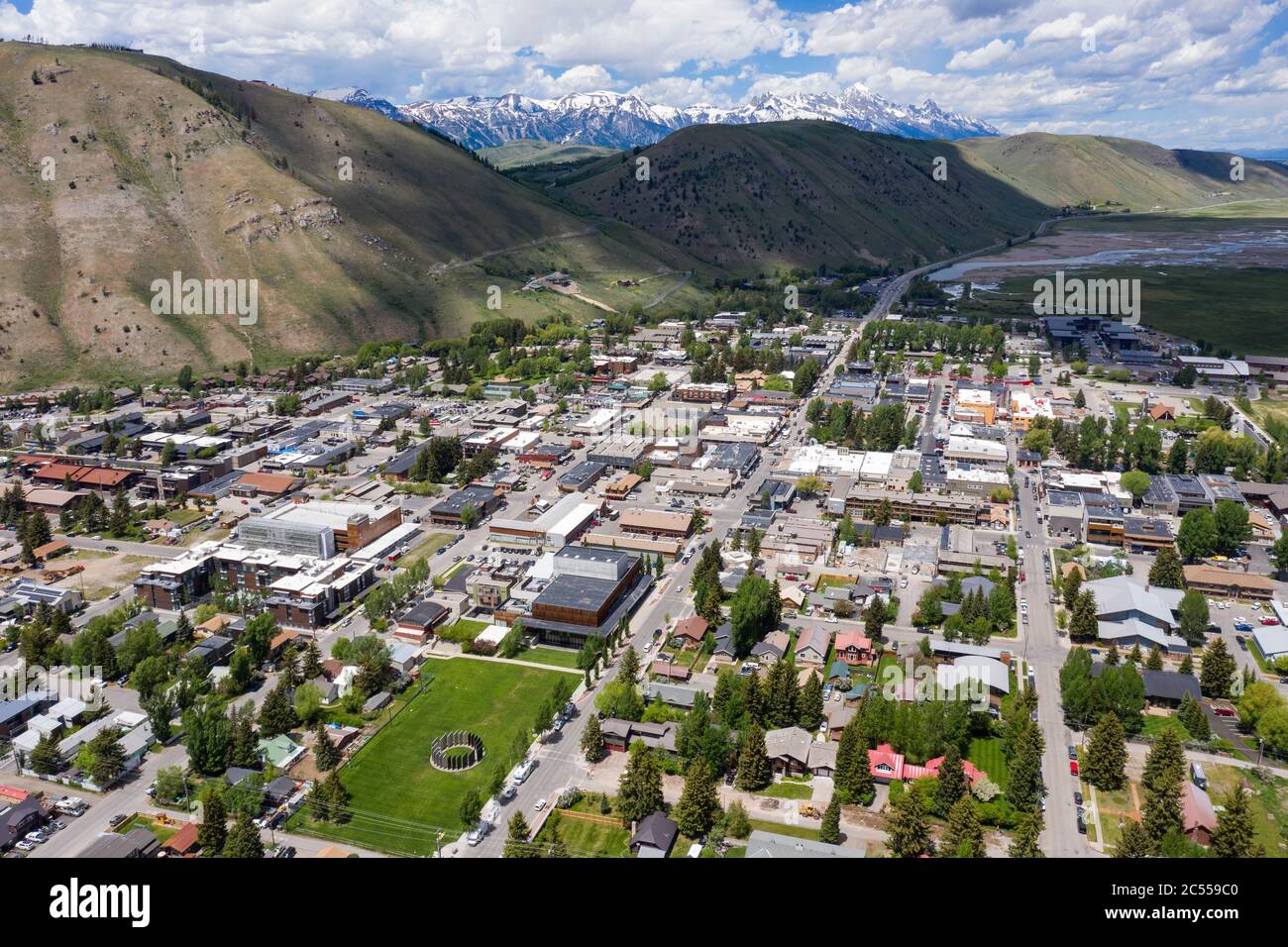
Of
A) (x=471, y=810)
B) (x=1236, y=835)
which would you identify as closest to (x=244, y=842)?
(x=471, y=810)

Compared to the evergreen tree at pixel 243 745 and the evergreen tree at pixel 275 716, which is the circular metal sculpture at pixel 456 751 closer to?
the evergreen tree at pixel 275 716

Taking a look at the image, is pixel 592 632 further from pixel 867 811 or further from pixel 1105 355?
pixel 1105 355

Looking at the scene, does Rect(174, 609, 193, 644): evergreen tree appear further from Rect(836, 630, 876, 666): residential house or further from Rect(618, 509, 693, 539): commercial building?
Rect(836, 630, 876, 666): residential house

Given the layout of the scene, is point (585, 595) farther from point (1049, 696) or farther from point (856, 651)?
point (1049, 696)

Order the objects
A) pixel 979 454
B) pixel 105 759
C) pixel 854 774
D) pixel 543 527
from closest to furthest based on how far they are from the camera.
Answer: pixel 854 774 → pixel 105 759 → pixel 543 527 → pixel 979 454

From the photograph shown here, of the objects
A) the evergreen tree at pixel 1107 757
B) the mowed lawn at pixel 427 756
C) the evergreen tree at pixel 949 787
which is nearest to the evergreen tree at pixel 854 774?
the evergreen tree at pixel 949 787
